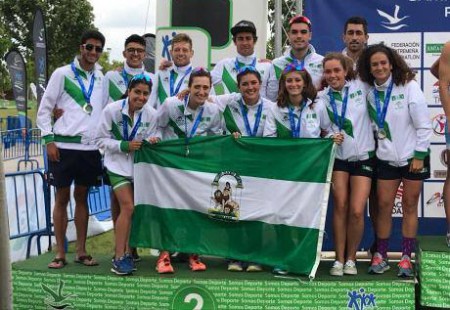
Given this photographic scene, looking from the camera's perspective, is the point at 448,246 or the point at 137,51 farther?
the point at 137,51

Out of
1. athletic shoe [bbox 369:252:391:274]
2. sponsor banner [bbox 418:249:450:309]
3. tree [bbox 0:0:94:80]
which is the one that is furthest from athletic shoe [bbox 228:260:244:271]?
tree [bbox 0:0:94:80]

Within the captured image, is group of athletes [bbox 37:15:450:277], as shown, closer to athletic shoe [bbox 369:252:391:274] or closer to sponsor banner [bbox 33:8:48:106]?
athletic shoe [bbox 369:252:391:274]

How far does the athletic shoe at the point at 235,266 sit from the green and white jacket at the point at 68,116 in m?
1.58

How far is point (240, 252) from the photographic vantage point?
5.14m

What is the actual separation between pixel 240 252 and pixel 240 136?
0.98 meters

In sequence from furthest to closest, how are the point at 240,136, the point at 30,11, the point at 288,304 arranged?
1. the point at 30,11
2. the point at 240,136
3. the point at 288,304

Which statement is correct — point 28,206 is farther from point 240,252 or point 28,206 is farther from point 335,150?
point 335,150

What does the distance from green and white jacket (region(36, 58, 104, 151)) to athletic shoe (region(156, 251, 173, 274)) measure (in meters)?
1.15

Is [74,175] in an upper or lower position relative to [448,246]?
upper

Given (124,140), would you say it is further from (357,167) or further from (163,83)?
(357,167)

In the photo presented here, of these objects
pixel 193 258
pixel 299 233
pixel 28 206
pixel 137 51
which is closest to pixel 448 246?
pixel 299 233

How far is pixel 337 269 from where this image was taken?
4.95m

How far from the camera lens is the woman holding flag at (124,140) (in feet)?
16.8

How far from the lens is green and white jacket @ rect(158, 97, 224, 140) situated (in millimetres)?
5230
